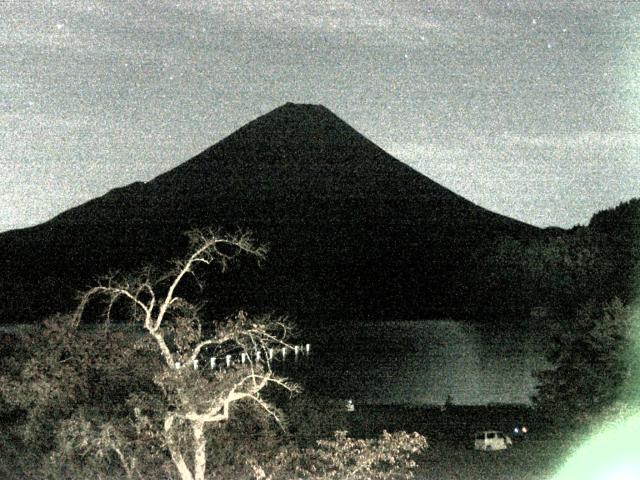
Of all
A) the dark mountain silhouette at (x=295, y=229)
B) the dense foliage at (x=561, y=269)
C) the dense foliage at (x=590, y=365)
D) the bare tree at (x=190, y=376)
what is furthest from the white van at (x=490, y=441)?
the dark mountain silhouette at (x=295, y=229)

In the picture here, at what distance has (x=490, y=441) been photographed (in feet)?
78.6

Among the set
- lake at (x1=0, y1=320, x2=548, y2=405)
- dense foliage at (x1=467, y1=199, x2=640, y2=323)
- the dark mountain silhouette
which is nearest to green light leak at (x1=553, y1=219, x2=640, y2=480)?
dense foliage at (x1=467, y1=199, x2=640, y2=323)

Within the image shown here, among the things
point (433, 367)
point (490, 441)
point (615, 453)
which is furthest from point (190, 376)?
point (433, 367)

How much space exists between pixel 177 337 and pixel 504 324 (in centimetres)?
4023

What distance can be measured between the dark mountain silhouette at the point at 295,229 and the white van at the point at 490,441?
37.4 meters

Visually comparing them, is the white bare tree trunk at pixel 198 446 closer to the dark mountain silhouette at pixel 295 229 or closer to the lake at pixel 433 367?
the lake at pixel 433 367

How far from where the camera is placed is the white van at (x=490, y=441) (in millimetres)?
23828

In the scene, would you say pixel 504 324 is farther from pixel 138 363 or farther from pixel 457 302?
pixel 138 363

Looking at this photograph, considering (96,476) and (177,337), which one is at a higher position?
(177,337)

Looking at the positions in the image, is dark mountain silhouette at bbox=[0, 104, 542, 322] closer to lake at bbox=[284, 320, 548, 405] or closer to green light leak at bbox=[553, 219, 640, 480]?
lake at bbox=[284, 320, 548, 405]

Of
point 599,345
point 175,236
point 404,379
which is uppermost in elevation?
point 175,236

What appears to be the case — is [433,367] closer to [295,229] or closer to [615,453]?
[615,453]

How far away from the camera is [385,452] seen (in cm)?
1436

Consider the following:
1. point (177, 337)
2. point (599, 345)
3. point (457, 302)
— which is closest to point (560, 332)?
point (599, 345)
